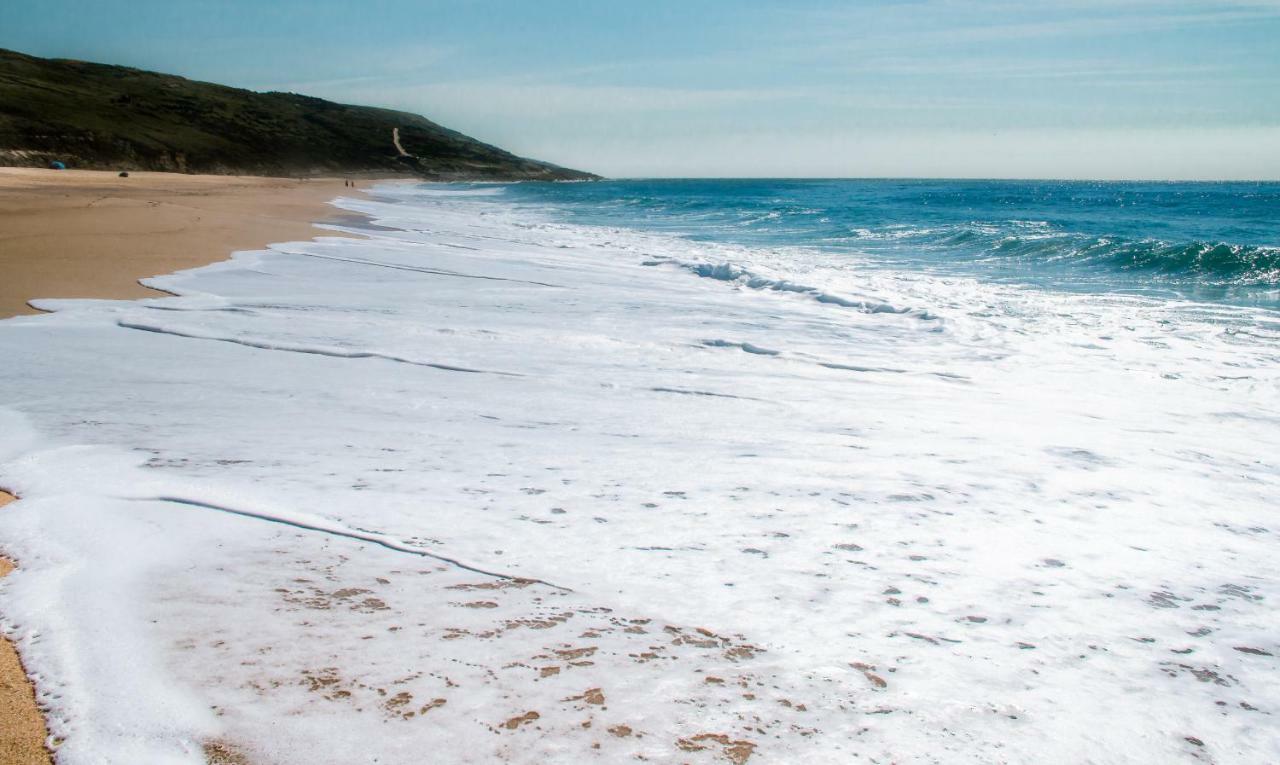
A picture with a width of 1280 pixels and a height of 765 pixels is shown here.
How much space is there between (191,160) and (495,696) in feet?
190

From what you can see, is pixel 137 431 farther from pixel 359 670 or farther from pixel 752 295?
pixel 752 295

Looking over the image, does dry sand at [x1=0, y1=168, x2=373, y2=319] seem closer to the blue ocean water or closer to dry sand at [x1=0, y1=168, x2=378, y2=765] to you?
dry sand at [x1=0, y1=168, x2=378, y2=765]

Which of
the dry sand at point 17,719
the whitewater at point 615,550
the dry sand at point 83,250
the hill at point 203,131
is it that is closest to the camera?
the dry sand at point 17,719

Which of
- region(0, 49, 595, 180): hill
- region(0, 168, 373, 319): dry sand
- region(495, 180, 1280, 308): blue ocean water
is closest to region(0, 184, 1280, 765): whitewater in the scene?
region(0, 168, 373, 319): dry sand

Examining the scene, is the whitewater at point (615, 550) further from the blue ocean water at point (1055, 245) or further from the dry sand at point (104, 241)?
the blue ocean water at point (1055, 245)

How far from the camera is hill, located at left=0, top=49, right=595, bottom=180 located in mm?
42719

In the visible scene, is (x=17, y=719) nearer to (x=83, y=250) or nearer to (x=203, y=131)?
(x=83, y=250)

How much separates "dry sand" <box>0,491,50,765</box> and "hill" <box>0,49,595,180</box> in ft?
128

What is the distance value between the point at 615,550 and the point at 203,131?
68.2m

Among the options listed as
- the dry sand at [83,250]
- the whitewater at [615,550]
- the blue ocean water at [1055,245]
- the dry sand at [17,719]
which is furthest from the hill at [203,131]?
the dry sand at [17,719]

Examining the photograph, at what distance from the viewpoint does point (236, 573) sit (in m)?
2.09

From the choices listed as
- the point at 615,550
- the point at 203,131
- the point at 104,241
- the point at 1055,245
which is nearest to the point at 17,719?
the point at 615,550

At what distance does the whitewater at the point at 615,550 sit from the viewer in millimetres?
1637

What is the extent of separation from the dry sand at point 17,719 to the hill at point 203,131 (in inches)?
1542
